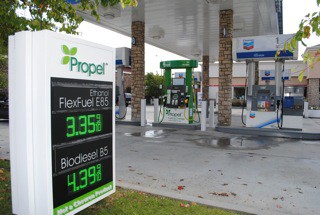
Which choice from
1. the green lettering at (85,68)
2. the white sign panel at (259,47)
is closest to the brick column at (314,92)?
the white sign panel at (259,47)

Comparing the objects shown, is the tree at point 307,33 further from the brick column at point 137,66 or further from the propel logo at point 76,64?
the brick column at point 137,66

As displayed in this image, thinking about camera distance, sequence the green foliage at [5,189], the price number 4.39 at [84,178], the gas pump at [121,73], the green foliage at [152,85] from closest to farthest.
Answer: the price number 4.39 at [84,178], the green foliage at [5,189], the gas pump at [121,73], the green foliage at [152,85]

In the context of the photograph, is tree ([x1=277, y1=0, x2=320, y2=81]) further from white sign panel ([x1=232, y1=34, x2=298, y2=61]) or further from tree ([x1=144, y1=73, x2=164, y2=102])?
tree ([x1=144, y1=73, x2=164, y2=102])

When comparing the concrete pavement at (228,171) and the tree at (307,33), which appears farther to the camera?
the concrete pavement at (228,171)

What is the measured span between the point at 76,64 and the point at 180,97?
944 cm

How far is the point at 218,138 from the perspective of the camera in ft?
31.0

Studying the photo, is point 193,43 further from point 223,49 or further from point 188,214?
point 188,214

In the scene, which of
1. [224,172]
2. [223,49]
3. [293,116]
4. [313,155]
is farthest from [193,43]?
[224,172]

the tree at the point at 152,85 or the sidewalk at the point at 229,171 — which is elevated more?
the tree at the point at 152,85

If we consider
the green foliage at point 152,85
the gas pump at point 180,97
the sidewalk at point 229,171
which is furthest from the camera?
the green foliage at point 152,85

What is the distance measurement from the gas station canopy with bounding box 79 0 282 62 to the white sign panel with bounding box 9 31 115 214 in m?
7.95

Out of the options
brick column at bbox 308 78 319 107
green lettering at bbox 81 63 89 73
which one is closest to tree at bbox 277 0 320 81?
green lettering at bbox 81 63 89 73

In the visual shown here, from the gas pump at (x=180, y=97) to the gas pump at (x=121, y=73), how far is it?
71.0 inches

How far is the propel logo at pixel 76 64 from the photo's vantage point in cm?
286
